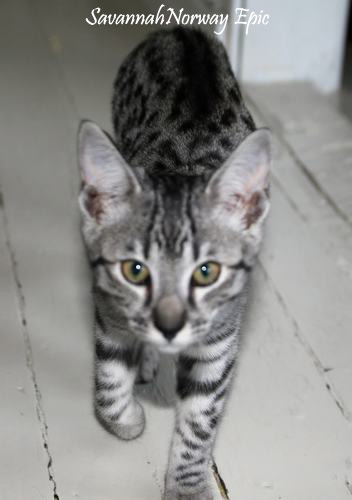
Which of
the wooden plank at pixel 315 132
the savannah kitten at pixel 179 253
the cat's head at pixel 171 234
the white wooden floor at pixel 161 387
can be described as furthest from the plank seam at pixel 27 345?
the wooden plank at pixel 315 132

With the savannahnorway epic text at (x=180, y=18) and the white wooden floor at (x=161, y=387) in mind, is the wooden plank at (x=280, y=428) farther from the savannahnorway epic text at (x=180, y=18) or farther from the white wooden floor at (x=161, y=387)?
the savannahnorway epic text at (x=180, y=18)

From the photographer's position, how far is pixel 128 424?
1809 millimetres

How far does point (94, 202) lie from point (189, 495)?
0.66m

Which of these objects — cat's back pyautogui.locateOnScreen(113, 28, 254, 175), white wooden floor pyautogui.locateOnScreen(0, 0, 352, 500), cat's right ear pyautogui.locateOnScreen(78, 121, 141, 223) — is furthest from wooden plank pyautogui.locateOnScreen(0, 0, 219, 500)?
cat's right ear pyautogui.locateOnScreen(78, 121, 141, 223)

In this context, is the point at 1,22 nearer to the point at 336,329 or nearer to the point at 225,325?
the point at 336,329

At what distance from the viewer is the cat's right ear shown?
147cm

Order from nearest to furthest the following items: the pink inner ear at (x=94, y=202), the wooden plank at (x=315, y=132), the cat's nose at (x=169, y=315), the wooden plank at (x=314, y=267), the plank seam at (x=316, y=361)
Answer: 1. the cat's nose at (x=169, y=315)
2. the pink inner ear at (x=94, y=202)
3. the plank seam at (x=316, y=361)
4. the wooden plank at (x=314, y=267)
5. the wooden plank at (x=315, y=132)

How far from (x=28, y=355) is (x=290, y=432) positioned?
2.27 ft

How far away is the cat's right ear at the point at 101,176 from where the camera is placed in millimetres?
1468

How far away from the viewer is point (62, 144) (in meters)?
2.95

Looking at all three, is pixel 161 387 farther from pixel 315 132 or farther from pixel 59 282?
pixel 315 132

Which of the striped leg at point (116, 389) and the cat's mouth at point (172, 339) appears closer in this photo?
the cat's mouth at point (172, 339)

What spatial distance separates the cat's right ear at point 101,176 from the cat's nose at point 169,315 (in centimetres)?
23

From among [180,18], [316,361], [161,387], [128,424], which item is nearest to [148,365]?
[161,387]
